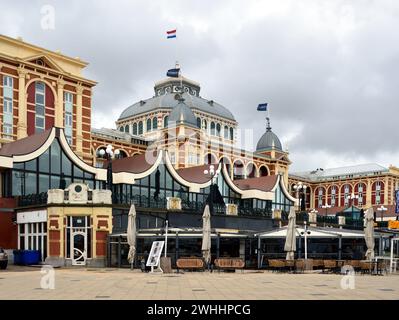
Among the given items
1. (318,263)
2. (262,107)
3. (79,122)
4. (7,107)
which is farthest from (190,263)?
(262,107)

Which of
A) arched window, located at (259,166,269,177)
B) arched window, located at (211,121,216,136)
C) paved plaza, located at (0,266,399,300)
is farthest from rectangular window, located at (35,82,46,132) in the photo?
arched window, located at (259,166,269,177)

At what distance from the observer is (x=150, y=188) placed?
5266 cm

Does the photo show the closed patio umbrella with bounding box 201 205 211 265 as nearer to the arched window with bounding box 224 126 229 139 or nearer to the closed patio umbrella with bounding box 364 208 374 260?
the closed patio umbrella with bounding box 364 208 374 260

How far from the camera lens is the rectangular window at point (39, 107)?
60513 mm

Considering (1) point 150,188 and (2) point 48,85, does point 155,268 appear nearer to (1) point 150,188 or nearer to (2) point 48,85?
(1) point 150,188

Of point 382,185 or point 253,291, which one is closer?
point 253,291

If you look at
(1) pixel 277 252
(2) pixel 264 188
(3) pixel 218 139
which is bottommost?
(1) pixel 277 252

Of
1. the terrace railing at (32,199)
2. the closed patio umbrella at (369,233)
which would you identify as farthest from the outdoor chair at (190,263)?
the terrace railing at (32,199)

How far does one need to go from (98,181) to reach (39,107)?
588 inches

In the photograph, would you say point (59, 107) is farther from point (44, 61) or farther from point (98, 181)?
point (98, 181)

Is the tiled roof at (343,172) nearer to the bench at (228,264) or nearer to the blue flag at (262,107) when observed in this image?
the blue flag at (262,107)

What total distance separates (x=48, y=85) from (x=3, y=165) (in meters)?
19.4

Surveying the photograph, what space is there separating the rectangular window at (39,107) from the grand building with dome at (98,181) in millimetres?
105
